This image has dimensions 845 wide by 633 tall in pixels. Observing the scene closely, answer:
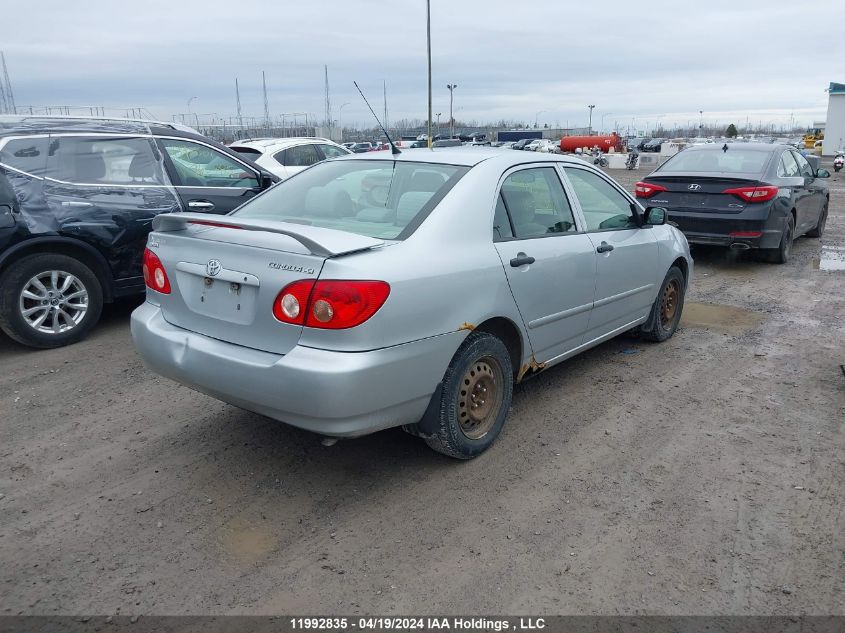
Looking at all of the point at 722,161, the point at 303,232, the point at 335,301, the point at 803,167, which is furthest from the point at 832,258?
the point at 335,301

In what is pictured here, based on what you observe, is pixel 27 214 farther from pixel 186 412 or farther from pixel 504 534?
pixel 504 534

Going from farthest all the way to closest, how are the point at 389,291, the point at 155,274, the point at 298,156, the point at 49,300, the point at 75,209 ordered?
the point at 298,156 < the point at 75,209 < the point at 49,300 < the point at 155,274 < the point at 389,291

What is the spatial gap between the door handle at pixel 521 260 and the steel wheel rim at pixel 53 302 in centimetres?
397

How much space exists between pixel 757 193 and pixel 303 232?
24.5 feet

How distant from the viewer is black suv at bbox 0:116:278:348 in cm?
555

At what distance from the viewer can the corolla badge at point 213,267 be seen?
3.37 metres

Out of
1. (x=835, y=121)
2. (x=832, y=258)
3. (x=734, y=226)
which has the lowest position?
(x=832, y=258)

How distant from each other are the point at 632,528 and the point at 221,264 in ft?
7.67

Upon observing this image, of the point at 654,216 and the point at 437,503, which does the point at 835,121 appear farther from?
the point at 437,503

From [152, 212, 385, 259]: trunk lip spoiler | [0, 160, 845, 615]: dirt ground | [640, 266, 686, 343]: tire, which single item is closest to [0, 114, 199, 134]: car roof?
[0, 160, 845, 615]: dirt ground

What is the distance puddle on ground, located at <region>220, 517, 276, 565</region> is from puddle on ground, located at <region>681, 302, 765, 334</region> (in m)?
4.93

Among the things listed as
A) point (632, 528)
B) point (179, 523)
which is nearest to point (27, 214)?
point (179, 523)

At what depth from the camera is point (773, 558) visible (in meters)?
3.03

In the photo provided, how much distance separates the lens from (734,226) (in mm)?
8953
